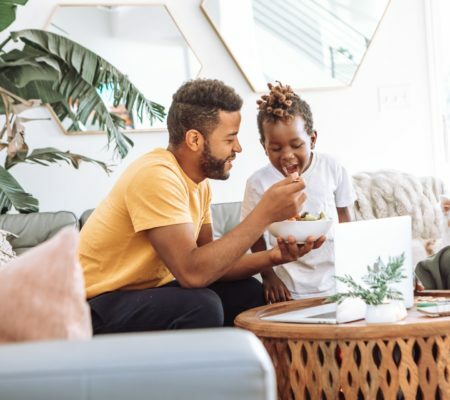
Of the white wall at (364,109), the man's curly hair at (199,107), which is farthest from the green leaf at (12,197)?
the man's curly hair at (199,107)

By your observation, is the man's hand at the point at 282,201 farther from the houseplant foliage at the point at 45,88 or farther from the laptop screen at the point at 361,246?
the houseplant foliage at the point at 45,88

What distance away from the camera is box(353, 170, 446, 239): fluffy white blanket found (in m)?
3.67

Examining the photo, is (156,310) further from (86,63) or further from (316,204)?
(86,63)

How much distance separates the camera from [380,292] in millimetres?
1895

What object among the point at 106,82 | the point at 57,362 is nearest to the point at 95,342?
the point at 57,362

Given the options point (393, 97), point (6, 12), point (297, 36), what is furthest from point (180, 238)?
point (393, 97)

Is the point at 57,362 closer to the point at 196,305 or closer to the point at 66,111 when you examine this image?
the point at 196,305

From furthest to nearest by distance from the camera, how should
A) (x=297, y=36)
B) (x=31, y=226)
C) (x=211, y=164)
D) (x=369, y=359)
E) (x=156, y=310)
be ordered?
(x=297, y=36)
(x=31, y=226)
(x=211, y=164)
(x=156, y=310)
(x=369, y=359)

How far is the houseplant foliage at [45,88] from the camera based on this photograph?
3.46m

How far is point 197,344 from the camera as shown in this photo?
94cm

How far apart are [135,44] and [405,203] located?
4.59 ft

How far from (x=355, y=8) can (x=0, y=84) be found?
1753 millimetres

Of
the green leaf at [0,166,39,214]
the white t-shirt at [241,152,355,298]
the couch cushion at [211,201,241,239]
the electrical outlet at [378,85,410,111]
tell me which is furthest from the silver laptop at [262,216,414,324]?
the electrical outlet at [378,85,410,111]

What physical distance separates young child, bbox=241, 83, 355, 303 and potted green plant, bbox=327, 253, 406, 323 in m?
0.68
